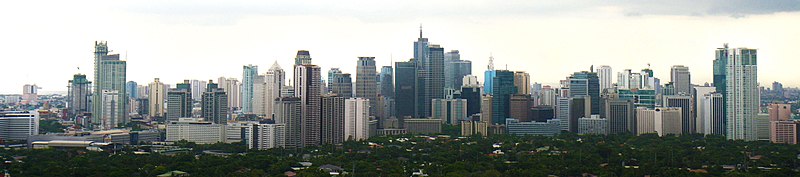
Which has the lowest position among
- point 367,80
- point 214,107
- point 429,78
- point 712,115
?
point 712,115

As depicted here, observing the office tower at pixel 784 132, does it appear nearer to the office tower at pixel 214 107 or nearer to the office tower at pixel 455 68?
the office tower at pixel 214 107

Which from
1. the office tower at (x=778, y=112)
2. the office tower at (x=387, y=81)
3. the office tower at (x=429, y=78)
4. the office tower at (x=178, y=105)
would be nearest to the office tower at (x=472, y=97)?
the office tower at (x=429, y=78)

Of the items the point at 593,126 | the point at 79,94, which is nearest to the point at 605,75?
the point at 593,126

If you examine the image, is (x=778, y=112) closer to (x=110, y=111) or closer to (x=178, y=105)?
(x=178, y=105)

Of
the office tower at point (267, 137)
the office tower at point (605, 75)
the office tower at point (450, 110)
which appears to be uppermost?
the office tower at point (605, 75)

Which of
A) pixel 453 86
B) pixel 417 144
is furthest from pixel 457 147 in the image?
pixel 453 86

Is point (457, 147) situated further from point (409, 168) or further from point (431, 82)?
point (431, 82)

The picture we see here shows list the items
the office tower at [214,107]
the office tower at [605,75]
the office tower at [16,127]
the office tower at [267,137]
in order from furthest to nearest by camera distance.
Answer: the office tower at [605,75] < the office tower at [214,107] < the office tower at [16,127] < the office tower at [267,137]
